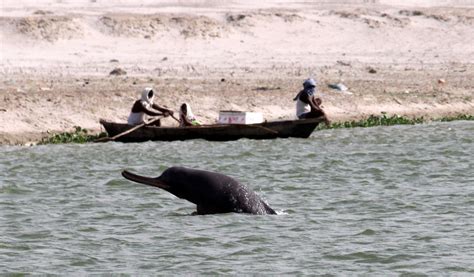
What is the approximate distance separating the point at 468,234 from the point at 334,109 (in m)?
14.0

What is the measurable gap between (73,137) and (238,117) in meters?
2.73

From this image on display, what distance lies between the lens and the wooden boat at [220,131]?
22.6m

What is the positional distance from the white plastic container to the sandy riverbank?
239 centimetres

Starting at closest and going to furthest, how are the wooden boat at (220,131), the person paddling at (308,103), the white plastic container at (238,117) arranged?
1. the wooden boat at (220,131)
2. the white plastic container at (238,117)
3. the person paddling at (308,103)

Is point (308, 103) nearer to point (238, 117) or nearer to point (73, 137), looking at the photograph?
point (238, 117)

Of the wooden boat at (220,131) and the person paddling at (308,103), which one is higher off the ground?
the person paddling at (308,103)

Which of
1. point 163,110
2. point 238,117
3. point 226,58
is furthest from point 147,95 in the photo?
point 226,58

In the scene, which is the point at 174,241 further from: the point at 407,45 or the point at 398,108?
the point at 407,45

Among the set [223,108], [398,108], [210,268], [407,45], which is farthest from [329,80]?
[210,268]

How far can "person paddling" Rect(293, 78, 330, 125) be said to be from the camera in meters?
23.3

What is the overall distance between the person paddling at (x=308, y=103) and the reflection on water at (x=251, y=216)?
0.59m

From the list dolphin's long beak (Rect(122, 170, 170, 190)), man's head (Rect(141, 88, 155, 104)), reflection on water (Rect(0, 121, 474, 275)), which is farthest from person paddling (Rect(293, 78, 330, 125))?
dolphin's long beak (Rect(122, 170, 170, 190))

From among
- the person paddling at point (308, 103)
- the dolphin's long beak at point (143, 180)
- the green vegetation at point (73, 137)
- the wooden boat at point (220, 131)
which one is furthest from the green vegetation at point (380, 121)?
the dolphin's long beak at point (143, 180)

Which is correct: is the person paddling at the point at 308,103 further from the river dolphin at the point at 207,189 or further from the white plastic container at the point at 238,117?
the river dolphin at the point at 207,189
